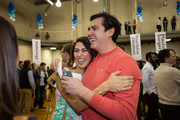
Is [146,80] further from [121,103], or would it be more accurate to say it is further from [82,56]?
[121,103]

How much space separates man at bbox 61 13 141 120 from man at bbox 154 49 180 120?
1.66 metres

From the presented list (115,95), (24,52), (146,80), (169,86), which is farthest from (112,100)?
(24,52)

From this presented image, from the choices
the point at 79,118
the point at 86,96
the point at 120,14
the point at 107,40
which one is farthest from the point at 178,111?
the point at 120,14

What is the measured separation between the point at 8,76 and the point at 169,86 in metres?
2.68

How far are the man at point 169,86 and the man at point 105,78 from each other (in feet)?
5.45

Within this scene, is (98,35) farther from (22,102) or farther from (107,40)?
(22,102)

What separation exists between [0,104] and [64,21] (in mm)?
16193

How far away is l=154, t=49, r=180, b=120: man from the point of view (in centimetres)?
248

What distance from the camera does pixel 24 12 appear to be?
14.8 metres

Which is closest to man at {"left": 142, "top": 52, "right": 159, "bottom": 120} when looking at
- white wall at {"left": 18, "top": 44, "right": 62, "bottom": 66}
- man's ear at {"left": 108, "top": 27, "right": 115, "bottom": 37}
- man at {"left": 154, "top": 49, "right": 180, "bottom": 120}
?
man at {"left": 154, "top": 49, "right": 180, "bottom": 120}

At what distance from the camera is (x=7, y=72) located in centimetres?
64

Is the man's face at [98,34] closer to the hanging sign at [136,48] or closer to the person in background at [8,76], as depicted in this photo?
the person in background at [8,76]

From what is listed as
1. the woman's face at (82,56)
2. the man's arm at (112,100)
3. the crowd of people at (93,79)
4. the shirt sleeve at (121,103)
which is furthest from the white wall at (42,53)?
the shirt sleeve at (121,103)

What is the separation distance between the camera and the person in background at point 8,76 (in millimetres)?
595
